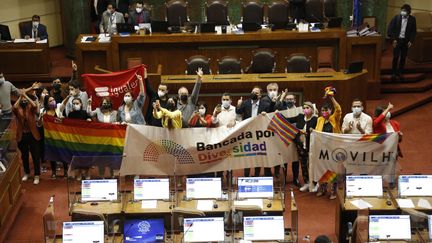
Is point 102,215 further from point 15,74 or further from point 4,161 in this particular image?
point 15,74

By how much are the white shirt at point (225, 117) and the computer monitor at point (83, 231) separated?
Result: 371 cm

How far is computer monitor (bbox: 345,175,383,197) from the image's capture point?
12.9 m

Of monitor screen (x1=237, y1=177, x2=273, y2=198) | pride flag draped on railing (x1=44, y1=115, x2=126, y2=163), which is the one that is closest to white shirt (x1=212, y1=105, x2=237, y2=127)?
pride flag draped on railing (x1=44, y1=115, x2=126, y2=163)

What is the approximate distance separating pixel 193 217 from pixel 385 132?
14.4ft

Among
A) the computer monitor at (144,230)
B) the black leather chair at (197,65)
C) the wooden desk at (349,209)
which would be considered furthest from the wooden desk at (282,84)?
the computer monitor at (144,230)

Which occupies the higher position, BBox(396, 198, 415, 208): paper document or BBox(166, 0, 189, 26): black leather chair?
BBox(166, 0, 189, 26): black leather chair

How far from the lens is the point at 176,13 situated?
67.9 feet

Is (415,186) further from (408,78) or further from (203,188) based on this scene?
(408,78)

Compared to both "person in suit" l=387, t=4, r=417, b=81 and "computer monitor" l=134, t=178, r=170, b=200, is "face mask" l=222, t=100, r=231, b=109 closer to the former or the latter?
"computer monitor" l=134, t=178, r=170, b=200

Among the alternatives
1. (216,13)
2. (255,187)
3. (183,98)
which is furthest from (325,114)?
(216,13)

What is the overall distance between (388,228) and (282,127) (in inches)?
130

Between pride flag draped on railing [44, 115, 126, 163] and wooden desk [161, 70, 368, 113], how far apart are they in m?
2.61

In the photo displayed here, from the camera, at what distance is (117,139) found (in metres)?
14.6

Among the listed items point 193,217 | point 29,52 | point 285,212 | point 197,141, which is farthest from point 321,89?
point 29,52
